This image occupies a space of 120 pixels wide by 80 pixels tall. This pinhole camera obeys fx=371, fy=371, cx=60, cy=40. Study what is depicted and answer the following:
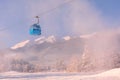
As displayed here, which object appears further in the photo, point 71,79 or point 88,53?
point 88,53

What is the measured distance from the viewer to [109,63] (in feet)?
127

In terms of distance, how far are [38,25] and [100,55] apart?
22476 mm

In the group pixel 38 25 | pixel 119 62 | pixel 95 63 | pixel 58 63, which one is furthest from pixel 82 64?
pixel 38 25

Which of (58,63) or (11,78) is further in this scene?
(58,63)

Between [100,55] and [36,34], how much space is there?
22.9m

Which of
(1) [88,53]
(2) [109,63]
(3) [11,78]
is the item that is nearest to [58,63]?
(1) [88,53]

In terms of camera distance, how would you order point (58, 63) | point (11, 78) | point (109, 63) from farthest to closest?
point (58, 63), point (109, 63), point (11, 78)

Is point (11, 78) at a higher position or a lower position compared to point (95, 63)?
lower

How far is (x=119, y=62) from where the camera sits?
3897 centimetres

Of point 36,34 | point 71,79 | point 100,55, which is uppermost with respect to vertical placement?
point 100,55

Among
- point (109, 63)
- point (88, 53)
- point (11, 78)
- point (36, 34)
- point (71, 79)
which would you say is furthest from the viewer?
point (88, 53)

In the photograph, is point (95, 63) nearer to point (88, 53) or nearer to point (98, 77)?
point (88, 53)

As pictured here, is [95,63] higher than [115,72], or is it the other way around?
[95,63]

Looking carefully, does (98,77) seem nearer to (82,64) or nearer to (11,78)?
(11,78)
